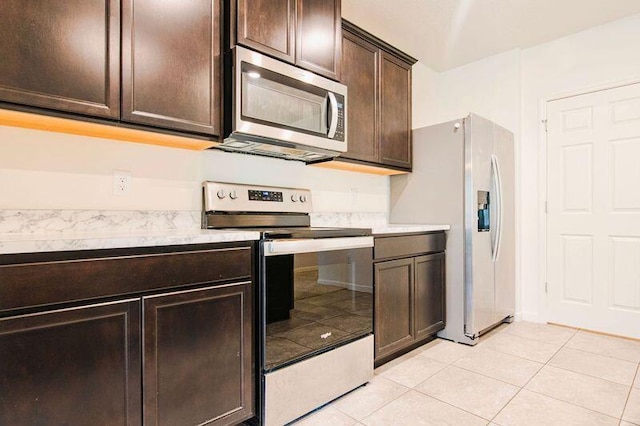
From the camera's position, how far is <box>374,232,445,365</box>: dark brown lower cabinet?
2.30m

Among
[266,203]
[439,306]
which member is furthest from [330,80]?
[439,306]

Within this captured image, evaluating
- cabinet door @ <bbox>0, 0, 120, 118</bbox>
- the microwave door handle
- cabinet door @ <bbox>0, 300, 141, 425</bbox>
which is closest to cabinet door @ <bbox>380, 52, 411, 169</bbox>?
the microwave door handle

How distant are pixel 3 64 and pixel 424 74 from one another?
137 inches

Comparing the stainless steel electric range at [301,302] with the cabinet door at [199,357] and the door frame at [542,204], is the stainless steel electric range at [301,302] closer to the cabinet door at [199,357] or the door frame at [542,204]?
the cabinet door at [199,357]

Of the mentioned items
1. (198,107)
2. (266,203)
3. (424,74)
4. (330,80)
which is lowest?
(266,203)

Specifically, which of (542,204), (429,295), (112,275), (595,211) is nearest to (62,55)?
(112,275)

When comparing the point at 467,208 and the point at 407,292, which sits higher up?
the point at 467,208

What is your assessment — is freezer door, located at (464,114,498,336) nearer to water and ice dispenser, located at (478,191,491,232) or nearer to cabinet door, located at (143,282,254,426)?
water and ice dispenser, located at (478,191,491,232)

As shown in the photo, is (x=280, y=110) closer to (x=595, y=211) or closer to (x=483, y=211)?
(x=483, y=211)

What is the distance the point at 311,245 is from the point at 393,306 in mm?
938

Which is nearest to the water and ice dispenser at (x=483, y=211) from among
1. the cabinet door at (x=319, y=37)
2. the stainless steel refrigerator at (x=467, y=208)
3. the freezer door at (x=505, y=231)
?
the stainless steel refrigerator at (x=467, y=208)

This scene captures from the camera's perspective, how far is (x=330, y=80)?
217 centimetres

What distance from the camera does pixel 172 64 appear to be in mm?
1602

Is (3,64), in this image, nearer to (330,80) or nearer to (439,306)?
(330,80)
